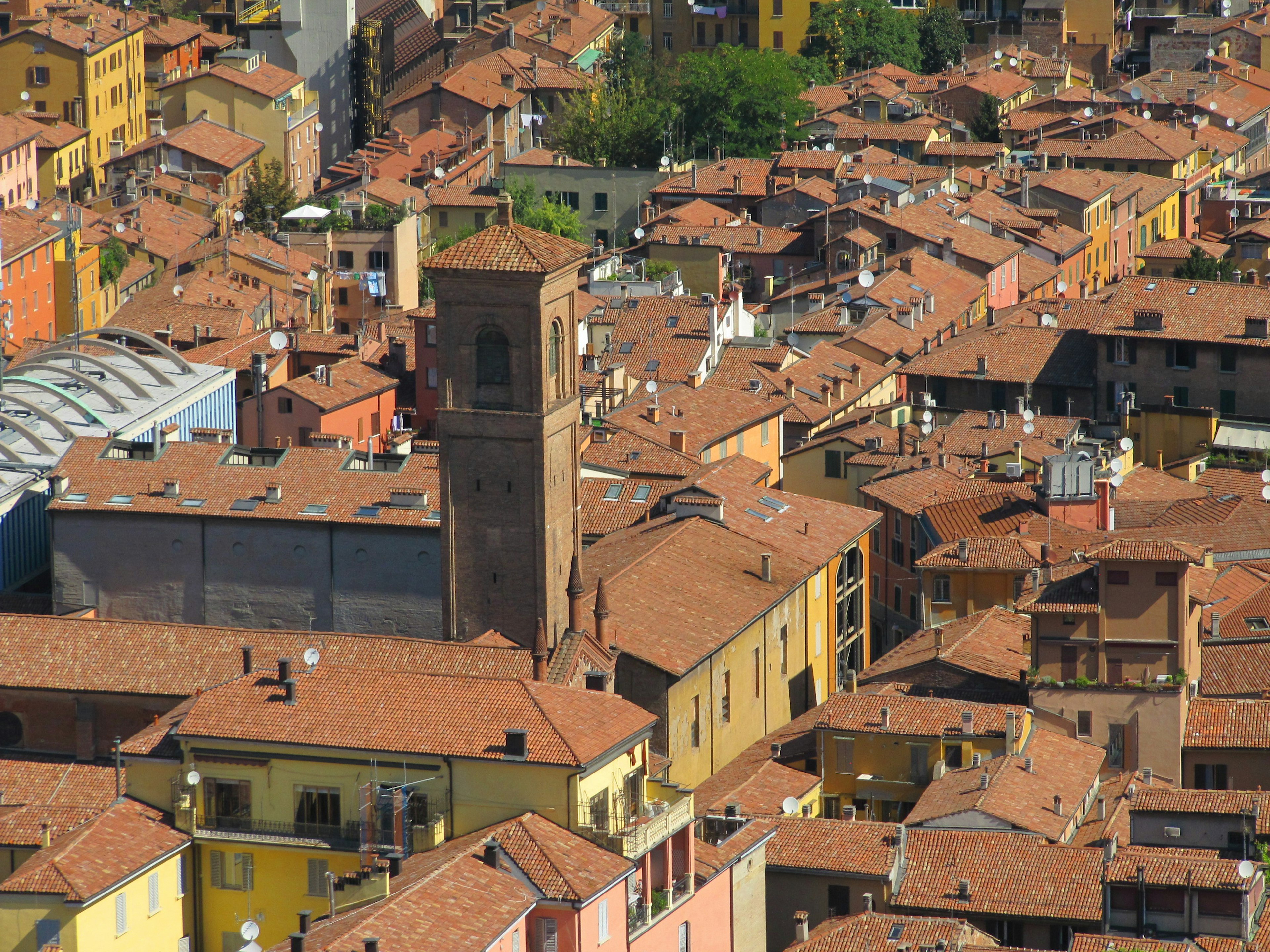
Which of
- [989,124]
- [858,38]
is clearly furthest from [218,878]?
[858,38]

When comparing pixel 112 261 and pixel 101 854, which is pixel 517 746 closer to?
pixel 101 854

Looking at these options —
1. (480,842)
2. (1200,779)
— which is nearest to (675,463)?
(1200,779)

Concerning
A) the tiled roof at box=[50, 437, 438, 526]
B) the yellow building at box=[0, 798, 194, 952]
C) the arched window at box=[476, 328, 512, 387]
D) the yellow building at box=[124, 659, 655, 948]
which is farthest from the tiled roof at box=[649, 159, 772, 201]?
the yellow building at box=[0, 798, 194, 952]

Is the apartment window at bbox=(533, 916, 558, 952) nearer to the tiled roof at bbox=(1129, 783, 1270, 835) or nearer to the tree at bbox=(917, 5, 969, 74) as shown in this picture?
the tiled roof at bbox=(1129, 783, 1270, 835)

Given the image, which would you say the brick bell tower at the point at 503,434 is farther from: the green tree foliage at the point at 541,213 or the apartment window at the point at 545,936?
the green tree foliage at the point at 541,213

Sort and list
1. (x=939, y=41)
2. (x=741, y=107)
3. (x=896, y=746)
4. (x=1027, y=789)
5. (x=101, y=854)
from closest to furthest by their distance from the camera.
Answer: (x=101, y=854) → (x=1027, y=789) → (x=896, y=746) → (x=741, y=107) → (x=939, y=41)
